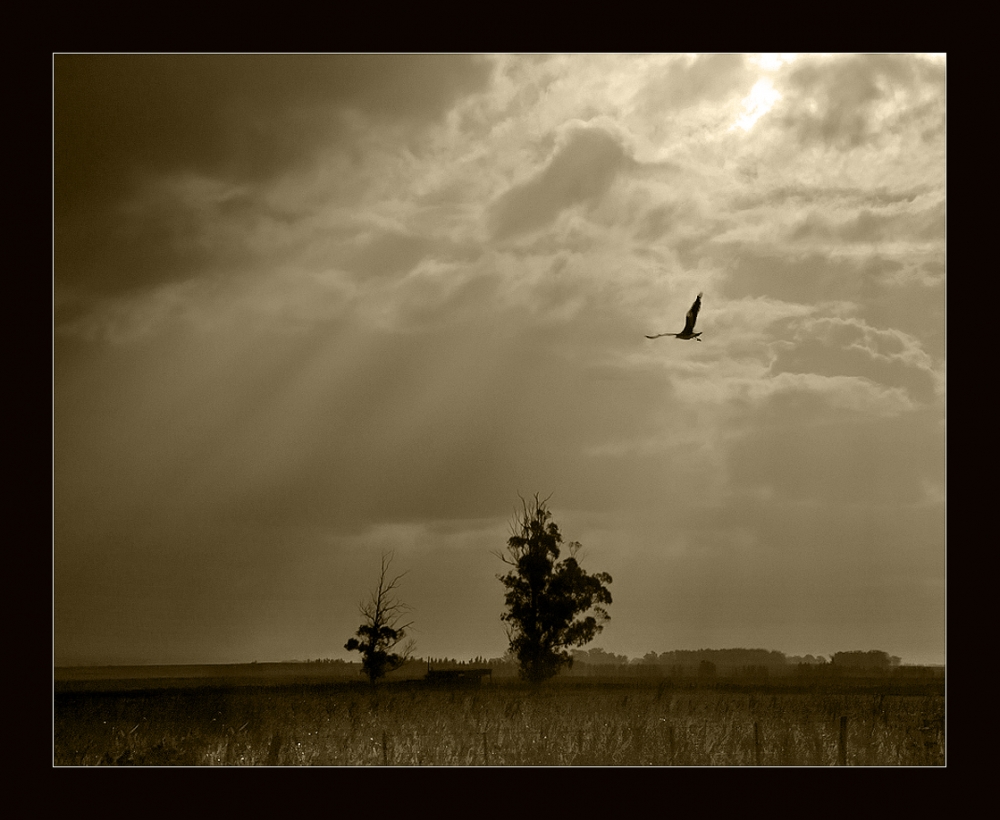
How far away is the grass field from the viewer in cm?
1973

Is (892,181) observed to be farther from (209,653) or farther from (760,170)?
(209,653)

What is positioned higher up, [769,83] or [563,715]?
[769,83]

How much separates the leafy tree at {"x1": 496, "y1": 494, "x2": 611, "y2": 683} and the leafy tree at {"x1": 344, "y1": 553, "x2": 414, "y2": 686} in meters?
1.42

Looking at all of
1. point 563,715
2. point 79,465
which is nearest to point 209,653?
point 79,465

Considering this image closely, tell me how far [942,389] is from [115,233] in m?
10.9

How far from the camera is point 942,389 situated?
20156 mm

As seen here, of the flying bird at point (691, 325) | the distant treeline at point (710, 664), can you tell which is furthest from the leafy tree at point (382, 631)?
the flying bird at point (691, 325)

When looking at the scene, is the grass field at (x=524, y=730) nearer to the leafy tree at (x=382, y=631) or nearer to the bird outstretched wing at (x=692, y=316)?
the leafy tree at (x=382, y=631)

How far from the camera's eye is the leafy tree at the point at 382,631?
66.3 ft

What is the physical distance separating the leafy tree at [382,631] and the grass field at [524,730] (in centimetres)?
61

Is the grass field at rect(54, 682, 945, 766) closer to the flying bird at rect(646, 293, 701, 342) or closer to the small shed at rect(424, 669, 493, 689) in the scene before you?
the small shed at rect(424, 669, 493, 689)

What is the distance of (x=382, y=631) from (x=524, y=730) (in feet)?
7.28

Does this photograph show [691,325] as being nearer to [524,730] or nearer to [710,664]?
[710,664]

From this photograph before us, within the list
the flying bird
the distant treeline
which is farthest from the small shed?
the flying bird
